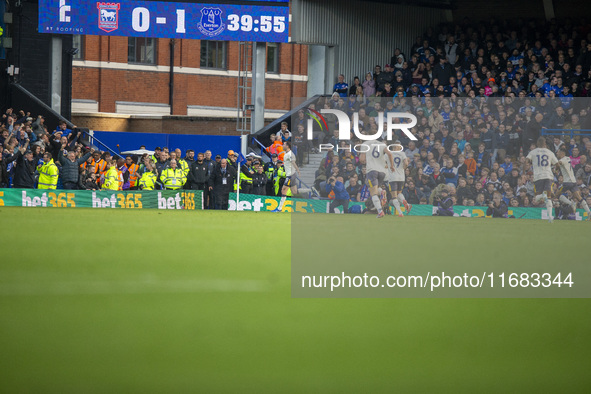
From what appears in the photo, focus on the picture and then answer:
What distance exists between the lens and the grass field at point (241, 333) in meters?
5.46

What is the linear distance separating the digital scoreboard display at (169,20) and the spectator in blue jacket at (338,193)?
29.7 feet

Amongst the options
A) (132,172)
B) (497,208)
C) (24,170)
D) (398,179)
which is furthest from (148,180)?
(497,208)

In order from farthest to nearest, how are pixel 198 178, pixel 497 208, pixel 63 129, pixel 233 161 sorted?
pixel 63 129 → pixel 233 161 → pixel 198 178 → pixel 497 208

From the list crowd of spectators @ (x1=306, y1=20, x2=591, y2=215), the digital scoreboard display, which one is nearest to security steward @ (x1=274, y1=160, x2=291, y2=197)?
crowd of spectators @ (x1=306, y1=20, x2=591, y2=215)

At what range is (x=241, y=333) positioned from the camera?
689cm

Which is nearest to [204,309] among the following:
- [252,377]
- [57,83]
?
[252,377]

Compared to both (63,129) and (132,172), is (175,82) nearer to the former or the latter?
(63,129)

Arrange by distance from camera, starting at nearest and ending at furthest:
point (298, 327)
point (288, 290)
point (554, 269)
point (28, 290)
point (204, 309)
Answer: point (298, 327) < point (204, 309) < point (28, 290) < point (288, 290) < point (554, 269)

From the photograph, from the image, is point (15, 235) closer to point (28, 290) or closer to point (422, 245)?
point (28, 290)

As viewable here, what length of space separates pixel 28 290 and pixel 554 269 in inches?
260

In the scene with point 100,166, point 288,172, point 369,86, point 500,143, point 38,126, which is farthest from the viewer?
point 38,126

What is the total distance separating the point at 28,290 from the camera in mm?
8430

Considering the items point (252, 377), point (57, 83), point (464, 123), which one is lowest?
point (252, 377)

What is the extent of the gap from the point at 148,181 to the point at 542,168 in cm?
949
